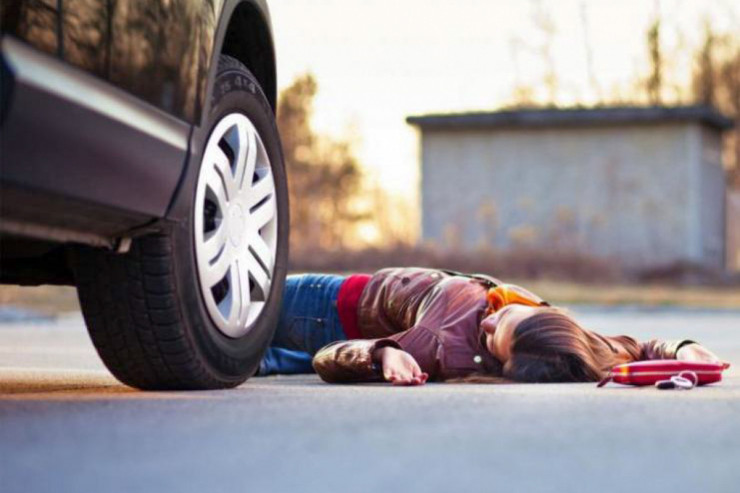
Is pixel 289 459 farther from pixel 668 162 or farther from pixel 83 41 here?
pixel 668 162

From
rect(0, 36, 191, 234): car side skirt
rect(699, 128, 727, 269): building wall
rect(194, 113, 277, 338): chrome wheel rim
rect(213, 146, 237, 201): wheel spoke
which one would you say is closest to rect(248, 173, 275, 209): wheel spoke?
rect(194, 113, 277, 338): chrome wheel rim

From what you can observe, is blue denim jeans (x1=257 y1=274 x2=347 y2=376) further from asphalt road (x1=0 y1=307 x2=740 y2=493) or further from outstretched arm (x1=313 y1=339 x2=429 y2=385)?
asphalt road (x1=0 y1=307 x2=740 y2=493)

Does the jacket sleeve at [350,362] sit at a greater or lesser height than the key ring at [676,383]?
greater

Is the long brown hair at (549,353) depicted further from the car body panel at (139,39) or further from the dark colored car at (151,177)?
the car body panel at (139,39)

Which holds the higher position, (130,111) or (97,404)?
(130,111)

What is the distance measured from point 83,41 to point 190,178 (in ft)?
2.25

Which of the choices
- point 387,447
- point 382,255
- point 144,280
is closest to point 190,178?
point 144,280

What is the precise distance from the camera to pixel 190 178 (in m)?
4.03

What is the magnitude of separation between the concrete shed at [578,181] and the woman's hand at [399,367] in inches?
970

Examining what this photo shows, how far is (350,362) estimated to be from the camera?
16.5 ft

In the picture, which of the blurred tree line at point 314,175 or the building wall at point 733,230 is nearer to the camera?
the building wall at point 733,230

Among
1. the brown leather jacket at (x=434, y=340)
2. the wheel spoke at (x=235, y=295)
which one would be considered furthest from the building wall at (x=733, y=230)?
the wheel spoke at (x=235, y=295)

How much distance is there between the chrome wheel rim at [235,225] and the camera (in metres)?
4.32

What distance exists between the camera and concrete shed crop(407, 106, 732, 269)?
30.4 metres
